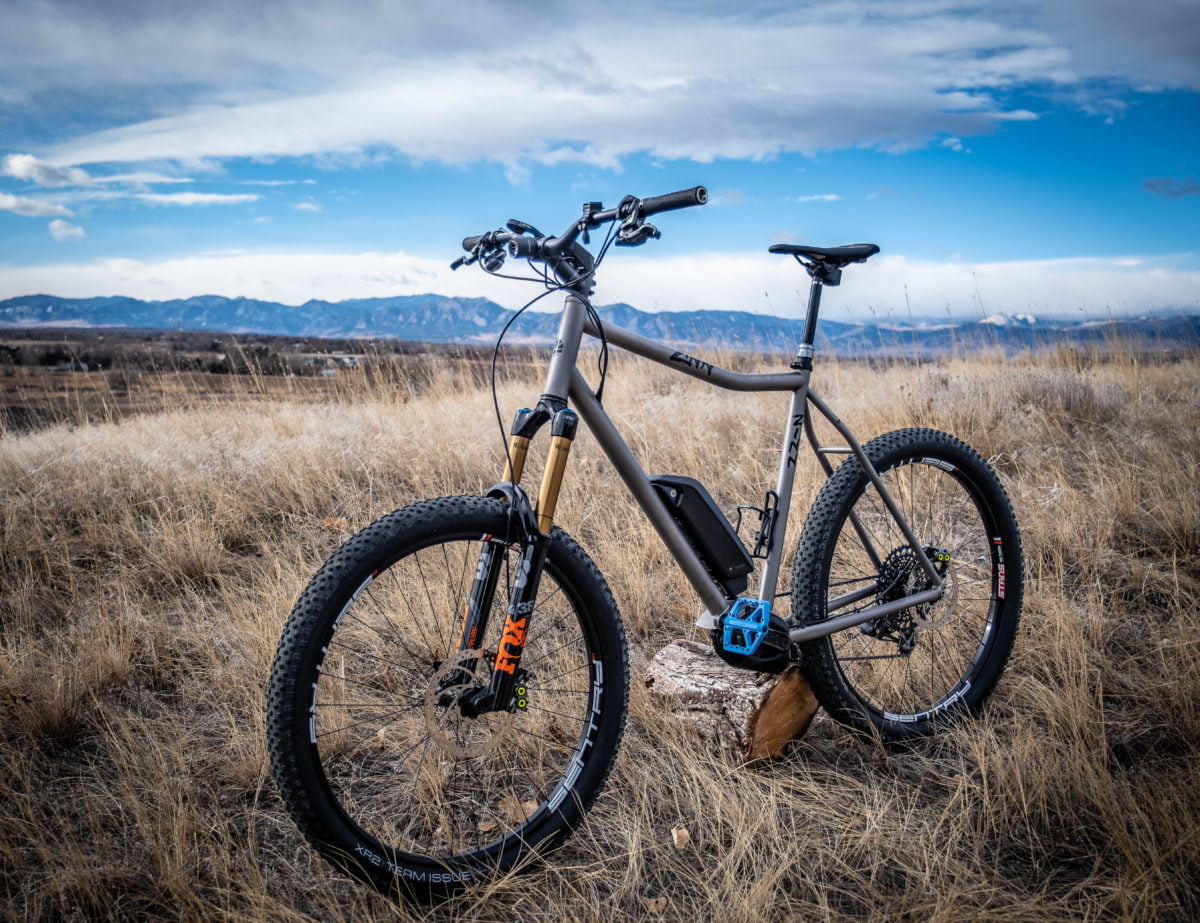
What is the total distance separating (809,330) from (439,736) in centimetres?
191

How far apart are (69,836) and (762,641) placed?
2.30 m

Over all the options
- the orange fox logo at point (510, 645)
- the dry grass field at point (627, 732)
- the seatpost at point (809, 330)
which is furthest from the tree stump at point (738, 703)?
the seatpost at point (809, 330)

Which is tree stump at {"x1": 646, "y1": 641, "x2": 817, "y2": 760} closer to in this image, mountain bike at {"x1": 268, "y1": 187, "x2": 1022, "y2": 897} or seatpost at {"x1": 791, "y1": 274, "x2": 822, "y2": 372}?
mountain bike at {"x1": 268, "y1": 187, "x2": 1022, "y2": 897}

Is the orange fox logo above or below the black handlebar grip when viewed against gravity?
below

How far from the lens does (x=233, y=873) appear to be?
6.96ft

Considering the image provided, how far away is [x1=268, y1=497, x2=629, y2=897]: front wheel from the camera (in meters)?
1.82

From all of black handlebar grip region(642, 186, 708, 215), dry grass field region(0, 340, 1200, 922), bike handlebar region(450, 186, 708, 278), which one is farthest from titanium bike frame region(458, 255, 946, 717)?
dry grass field region(0, 340, 1200, 922)

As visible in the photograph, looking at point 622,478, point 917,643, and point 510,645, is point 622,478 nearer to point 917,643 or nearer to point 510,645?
point 510,645

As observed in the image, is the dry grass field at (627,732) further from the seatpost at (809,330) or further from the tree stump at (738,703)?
the seatpost at (809,330)

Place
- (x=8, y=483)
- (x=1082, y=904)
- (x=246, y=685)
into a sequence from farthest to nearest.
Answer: (x=8, y=483) → (x=246, y=685) → (x=1082, y=904)

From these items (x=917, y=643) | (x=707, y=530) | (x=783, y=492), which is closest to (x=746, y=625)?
(x=707, y=530)

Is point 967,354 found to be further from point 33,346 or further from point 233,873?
point 33,346

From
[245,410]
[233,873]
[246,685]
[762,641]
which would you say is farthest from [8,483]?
→ [762,641]

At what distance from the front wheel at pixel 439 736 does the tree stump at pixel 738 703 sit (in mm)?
402
